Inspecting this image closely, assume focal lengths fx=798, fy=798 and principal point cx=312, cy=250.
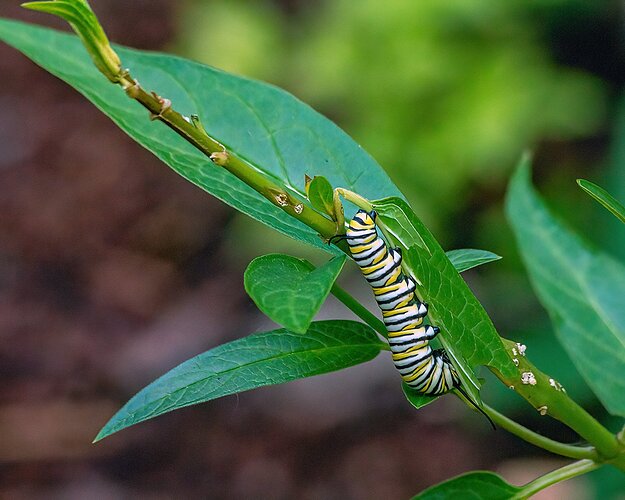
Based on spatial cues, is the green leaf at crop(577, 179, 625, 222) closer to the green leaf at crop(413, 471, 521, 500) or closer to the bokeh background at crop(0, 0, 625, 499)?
the green leaf at crop(413, 471, 521, 500)

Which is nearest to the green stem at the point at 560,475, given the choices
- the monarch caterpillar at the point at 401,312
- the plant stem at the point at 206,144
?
the monarch caterpillar at the point at 401,312

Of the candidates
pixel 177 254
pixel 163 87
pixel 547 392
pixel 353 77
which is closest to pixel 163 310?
pixel 177 254

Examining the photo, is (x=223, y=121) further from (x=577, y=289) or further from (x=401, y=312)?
(x=577, y=289)

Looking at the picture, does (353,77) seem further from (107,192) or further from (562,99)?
(107,192)

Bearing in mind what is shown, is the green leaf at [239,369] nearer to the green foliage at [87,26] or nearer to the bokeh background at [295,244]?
the green foliage at [87,26]

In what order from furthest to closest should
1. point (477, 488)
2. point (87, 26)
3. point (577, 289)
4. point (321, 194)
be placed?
point (577, 289), point (477, 488), point (321, 194), point (87, 26)

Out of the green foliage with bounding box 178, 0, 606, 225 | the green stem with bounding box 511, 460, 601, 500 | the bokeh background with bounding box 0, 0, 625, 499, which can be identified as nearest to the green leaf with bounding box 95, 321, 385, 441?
the green stem with bounding box 511, 460, 601, 500

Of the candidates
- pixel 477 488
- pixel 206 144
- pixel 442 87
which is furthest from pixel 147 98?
pixel 442 87
